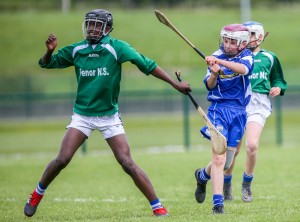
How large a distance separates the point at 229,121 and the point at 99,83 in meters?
1.56

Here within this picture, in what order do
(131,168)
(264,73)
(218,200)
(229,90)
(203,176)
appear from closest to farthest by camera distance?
(218,200) → (131,168) → (229,90) → (203,176) → (264,73)

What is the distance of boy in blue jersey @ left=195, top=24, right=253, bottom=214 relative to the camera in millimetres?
9336

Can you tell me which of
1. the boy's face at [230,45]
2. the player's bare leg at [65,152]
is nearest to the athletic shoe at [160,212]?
the player's bare leg at [65,152]

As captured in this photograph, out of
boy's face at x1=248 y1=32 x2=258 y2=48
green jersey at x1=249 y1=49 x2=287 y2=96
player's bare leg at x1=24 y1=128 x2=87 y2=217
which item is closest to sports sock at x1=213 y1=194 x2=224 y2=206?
player's bare leg at x1=24 y1=128 x2=87 y2=217

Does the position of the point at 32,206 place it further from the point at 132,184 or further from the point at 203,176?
the point at 132,184

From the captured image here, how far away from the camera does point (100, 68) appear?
362 inches

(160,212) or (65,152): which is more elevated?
(65,152)

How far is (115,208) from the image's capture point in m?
10.5

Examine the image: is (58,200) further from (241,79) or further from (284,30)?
(284,30)

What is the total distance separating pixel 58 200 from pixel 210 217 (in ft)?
11.7

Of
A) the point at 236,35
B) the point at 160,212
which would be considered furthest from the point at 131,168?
the point at 236,35

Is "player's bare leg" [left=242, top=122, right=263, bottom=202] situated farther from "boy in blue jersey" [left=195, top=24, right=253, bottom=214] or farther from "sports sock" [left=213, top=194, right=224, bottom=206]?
"sports sock" [left=213, top=194, right=224, bottom=206]

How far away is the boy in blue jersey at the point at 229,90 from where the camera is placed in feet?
30.6

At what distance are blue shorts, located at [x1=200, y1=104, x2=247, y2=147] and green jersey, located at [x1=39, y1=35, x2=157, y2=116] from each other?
38.6 inches
